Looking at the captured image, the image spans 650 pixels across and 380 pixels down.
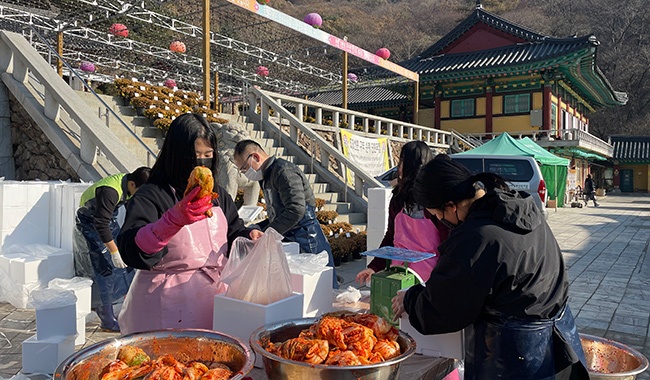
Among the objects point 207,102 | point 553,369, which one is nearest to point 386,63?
point 207,102

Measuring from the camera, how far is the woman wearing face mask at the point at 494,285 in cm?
162

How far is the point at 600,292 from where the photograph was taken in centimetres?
638

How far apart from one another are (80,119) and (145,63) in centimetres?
2394

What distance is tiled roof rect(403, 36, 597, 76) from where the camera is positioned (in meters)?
21.0

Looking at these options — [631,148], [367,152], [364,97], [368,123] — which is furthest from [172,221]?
[631,148]

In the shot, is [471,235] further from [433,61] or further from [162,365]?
[433,61]

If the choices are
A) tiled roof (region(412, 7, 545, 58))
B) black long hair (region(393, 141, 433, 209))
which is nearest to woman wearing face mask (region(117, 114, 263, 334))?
black long hair (region(393, 141, 433, 209))

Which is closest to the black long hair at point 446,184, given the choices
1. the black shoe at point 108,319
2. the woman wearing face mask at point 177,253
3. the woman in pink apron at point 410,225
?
the woman in pink apron at point 410,225

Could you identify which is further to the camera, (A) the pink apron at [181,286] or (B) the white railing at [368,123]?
(B) the white railing at [368,123]

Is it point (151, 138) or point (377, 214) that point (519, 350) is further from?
point (151, 138)

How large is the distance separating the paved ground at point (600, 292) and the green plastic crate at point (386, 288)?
9.26 ft

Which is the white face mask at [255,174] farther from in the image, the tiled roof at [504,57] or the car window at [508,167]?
the tiled roof at [504,57]

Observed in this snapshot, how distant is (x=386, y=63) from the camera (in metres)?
19.1

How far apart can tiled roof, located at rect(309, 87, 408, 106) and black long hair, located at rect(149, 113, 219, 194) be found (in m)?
26.2
